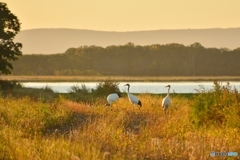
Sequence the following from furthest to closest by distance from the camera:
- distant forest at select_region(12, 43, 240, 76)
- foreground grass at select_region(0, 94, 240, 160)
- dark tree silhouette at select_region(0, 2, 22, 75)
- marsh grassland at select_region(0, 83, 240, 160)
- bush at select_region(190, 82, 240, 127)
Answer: distant forest at select_region(12, 43, 240, 76)
dark tree silhouette at select_region(0, 2, 22, 75)
bush at select_region(190, 82, 240, 127)
marsh grassland at select_region(0, 83, 240, 160)
foreground grass at select_region(0, 94, 240, 160)

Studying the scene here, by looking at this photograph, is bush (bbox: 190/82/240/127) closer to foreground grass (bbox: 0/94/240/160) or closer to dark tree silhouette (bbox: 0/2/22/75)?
foreground grass (bbox: 0/94/240/160)

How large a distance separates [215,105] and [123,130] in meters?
2.92

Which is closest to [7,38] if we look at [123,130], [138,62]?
[123,130]

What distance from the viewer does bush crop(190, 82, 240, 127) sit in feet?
59.6

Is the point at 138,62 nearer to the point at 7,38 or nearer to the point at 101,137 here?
the point at 7,38

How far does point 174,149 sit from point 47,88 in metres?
29.7

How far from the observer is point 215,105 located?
1825cm

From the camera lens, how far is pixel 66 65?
99938 mm

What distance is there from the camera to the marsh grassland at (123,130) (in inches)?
501

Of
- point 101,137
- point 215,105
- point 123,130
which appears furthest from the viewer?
point 215,105

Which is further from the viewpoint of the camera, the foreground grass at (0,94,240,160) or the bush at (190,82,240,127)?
→ the bush at (190,82,240,127)

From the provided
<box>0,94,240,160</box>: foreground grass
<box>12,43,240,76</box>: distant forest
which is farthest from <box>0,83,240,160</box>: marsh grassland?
<box>12,43,240,76</box>: distant forest

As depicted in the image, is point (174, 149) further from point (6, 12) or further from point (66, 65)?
point (66, 65)

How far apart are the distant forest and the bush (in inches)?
2751
